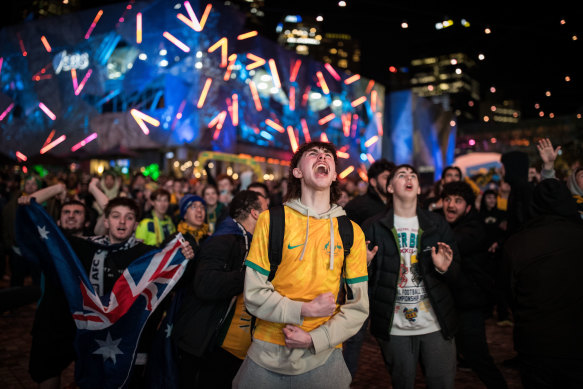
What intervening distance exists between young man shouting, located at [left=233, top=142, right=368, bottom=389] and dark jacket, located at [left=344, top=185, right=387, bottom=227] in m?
2.40

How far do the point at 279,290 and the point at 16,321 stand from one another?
19.5 feet

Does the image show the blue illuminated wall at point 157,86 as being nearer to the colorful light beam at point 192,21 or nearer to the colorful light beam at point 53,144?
the colorful light beam at point 192,21

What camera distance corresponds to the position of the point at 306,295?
7.32 feet

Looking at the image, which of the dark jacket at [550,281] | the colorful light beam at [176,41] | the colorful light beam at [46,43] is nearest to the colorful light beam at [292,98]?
the colorful light beam at [176,41]

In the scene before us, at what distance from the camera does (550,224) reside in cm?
283

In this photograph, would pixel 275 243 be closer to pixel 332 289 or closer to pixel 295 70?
pixel 332 289

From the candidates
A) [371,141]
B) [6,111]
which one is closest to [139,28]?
[6,111]

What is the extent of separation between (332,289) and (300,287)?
7.6 inches

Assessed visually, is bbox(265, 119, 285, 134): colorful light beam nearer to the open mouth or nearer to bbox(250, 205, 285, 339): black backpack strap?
the open mouth

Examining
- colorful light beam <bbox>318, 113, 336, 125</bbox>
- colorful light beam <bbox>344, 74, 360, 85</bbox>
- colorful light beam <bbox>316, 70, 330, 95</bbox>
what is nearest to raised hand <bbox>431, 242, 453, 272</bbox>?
colorful light beam <bbox>318, 113, 336, 125</bbox>

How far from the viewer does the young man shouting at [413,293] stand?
319cm

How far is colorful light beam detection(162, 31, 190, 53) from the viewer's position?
23234 millimetres

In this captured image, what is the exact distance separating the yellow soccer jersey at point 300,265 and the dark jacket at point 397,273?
980 mm

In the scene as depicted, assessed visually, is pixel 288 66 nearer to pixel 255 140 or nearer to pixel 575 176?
pixel 255 140
